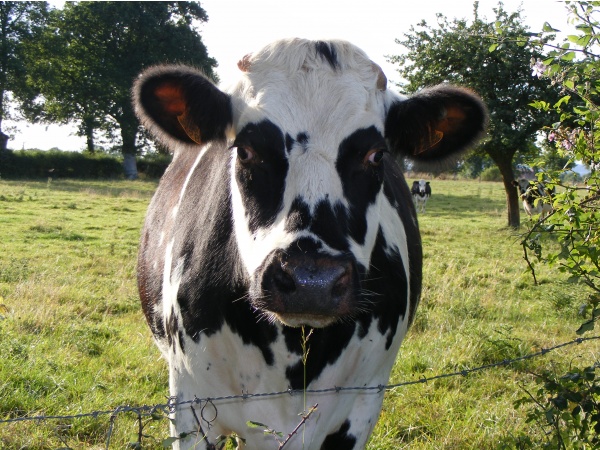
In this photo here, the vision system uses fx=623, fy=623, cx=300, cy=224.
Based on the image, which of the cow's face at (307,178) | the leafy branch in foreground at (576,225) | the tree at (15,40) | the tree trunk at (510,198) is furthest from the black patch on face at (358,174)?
the tree at (15,40)

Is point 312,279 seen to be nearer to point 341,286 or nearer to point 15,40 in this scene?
point 341,286

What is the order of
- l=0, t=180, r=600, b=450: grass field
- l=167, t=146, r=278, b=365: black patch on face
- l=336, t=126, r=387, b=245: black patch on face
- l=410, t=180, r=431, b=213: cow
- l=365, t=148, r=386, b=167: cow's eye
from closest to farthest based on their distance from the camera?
l=336, t=126, r=387, b=245: black patch on face
l=365, t=148, r=386, b=167: cow's eye
l=167, t=146, r=278, b=365: black patch on face
l=0, t=180, r=600, b=450: grass field
l=410, t=180, r=431, b=213: cow

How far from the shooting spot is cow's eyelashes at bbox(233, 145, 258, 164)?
8.86ft

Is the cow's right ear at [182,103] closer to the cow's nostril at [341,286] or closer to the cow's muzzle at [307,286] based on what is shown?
the cow's muzzle at [307,286]

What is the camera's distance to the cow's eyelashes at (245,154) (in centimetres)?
270

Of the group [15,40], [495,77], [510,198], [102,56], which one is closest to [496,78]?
[495,77]

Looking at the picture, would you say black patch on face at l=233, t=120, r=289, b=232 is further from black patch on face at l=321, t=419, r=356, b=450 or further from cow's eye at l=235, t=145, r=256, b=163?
black patch on face at l=321, t=419, r=356, b=450

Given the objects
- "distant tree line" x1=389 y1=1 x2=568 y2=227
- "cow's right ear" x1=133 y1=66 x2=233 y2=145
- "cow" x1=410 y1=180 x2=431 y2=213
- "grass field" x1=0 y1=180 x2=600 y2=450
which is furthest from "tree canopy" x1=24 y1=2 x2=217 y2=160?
"cow's right ear" x1=133 y1=66 x2=233 y2=145

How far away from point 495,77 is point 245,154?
16.2 m

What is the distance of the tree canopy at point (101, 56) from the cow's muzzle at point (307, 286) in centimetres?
3820

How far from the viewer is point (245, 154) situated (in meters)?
2.73

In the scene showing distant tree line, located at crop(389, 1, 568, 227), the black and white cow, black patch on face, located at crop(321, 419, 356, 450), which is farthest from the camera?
distant tree line, located at crop(389, 1, 568, 227)

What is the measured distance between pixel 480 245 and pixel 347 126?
12183 mm

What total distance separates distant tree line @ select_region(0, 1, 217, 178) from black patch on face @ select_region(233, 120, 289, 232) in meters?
37.5
